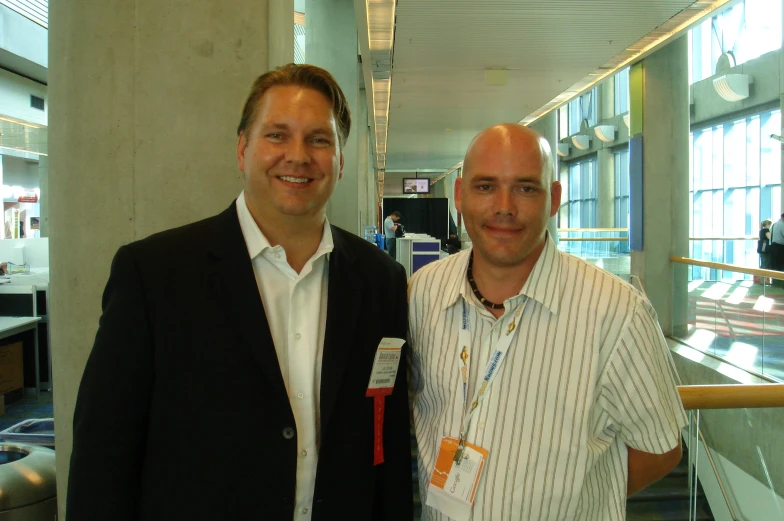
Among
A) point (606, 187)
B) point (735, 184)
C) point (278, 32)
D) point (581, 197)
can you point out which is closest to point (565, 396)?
point (278, 32)

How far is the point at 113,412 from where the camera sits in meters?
1.57

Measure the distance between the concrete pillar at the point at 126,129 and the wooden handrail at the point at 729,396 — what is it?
2.03m

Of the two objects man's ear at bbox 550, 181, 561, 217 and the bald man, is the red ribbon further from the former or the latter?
man's ear at bbox 550, 181, 561, 217

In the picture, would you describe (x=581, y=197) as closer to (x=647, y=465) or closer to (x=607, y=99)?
(x=607, y=99)

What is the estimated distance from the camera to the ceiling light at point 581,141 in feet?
93.6

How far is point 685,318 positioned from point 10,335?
9.42 metres

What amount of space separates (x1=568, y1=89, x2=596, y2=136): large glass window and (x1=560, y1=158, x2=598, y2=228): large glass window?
6.19ft

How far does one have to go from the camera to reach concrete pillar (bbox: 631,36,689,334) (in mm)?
10438

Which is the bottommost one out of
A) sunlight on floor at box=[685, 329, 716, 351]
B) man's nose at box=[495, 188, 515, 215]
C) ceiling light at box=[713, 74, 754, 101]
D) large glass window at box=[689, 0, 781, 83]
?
sunlight on floor at box=[685, 329, 716, 351]

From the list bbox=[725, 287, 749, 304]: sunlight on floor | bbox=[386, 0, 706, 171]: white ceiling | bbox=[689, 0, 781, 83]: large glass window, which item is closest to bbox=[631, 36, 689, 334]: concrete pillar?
bbox=[386, 0, 706, 171]: white ceiling

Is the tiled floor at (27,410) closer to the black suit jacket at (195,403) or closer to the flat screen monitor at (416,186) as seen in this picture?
the black suit jacket at (195,403)

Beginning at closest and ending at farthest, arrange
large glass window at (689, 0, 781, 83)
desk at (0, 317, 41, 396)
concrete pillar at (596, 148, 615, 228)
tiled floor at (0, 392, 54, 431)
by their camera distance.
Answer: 1. tiled floor at (0, 392, 54, 431)
2. desk at (0, 317, 41, 396)
3. large glass window at (689, 0, 781, 83)
4. concrete pillar at (596, 148, 615, 228)

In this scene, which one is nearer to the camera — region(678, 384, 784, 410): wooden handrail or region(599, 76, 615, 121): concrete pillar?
region(678, 384, 784, 410): wooden handrail

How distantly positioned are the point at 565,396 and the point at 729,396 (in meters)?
1.04
